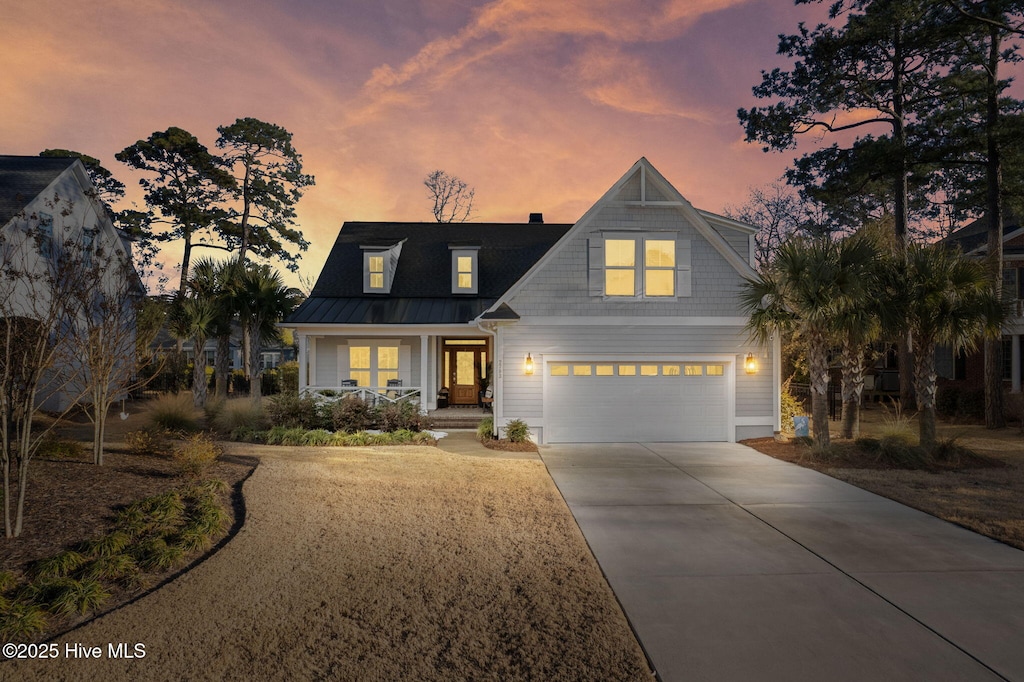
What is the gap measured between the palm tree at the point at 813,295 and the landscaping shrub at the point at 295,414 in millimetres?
11447

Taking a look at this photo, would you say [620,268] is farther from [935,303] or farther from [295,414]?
[295,414]

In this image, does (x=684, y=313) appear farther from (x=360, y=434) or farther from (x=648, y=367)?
(x=360, y=434)

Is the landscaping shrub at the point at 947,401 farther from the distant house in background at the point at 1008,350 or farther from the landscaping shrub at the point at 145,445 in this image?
the landscaping shrub at the point at 145,445

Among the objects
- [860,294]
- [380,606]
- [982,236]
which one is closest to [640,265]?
[860,294]

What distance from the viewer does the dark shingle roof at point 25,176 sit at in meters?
16.2

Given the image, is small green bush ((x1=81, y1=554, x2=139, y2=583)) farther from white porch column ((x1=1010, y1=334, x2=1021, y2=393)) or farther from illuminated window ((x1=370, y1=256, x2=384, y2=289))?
white porch column ((x1=1010, y1=334, x2=1021, y2=393))

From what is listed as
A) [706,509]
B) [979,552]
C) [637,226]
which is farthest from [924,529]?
[637,226]

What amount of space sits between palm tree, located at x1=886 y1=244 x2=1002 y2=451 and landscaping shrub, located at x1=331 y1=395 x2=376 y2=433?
42.2 feet

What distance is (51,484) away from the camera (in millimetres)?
7430

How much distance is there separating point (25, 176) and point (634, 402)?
21.1 m

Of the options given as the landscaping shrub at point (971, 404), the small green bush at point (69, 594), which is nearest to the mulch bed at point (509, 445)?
the small green bush at point (69, 594)

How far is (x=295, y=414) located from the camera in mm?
14320

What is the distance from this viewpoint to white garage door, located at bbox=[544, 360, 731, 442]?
45.6 ft

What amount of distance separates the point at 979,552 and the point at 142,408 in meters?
23.9
